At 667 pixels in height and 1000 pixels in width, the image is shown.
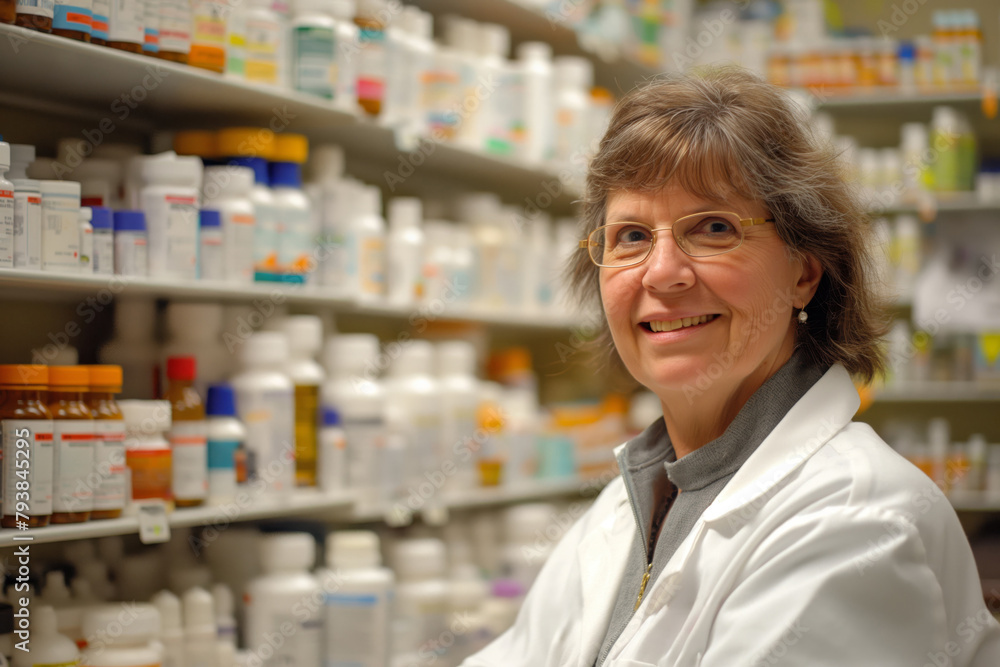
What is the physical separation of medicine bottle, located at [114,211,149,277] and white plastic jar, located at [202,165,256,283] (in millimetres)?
200

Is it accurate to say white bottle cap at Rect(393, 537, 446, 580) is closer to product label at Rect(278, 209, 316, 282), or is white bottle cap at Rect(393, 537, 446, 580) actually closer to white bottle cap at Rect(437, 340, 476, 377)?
white bottle cap at Rect(437, 340, 476, 377)

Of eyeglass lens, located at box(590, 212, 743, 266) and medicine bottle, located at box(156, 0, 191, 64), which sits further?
medicine bottle, located at box(156, 0, 191, 64)

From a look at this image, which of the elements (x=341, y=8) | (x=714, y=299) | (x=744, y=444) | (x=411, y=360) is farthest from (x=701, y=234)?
(x=411, y=360)

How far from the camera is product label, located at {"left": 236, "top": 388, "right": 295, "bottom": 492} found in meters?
A: 2.13

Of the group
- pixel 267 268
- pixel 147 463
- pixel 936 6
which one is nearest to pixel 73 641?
pixel 147 463

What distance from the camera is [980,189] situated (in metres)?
3.91

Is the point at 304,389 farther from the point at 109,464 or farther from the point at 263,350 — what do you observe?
the point at 109,464

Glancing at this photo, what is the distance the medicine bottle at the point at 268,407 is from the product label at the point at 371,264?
0.34m

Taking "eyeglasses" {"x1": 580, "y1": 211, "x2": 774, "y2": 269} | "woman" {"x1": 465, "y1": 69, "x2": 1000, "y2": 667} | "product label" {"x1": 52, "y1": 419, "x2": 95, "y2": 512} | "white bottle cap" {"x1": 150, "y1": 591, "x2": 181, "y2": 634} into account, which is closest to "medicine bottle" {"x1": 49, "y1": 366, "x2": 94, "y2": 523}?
"product label" {"x1": 52, "y1": 419, "x2": 95, "y2": 512}

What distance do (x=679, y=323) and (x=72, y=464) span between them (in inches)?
43.9

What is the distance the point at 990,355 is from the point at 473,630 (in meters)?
2.46

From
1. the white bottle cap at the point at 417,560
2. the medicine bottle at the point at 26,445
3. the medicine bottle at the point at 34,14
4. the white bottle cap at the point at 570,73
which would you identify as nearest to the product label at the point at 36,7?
the medicine bottle at the point at 34,14

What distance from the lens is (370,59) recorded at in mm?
2473

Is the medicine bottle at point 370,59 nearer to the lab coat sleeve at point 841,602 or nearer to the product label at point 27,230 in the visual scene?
the product label at point 27,230
